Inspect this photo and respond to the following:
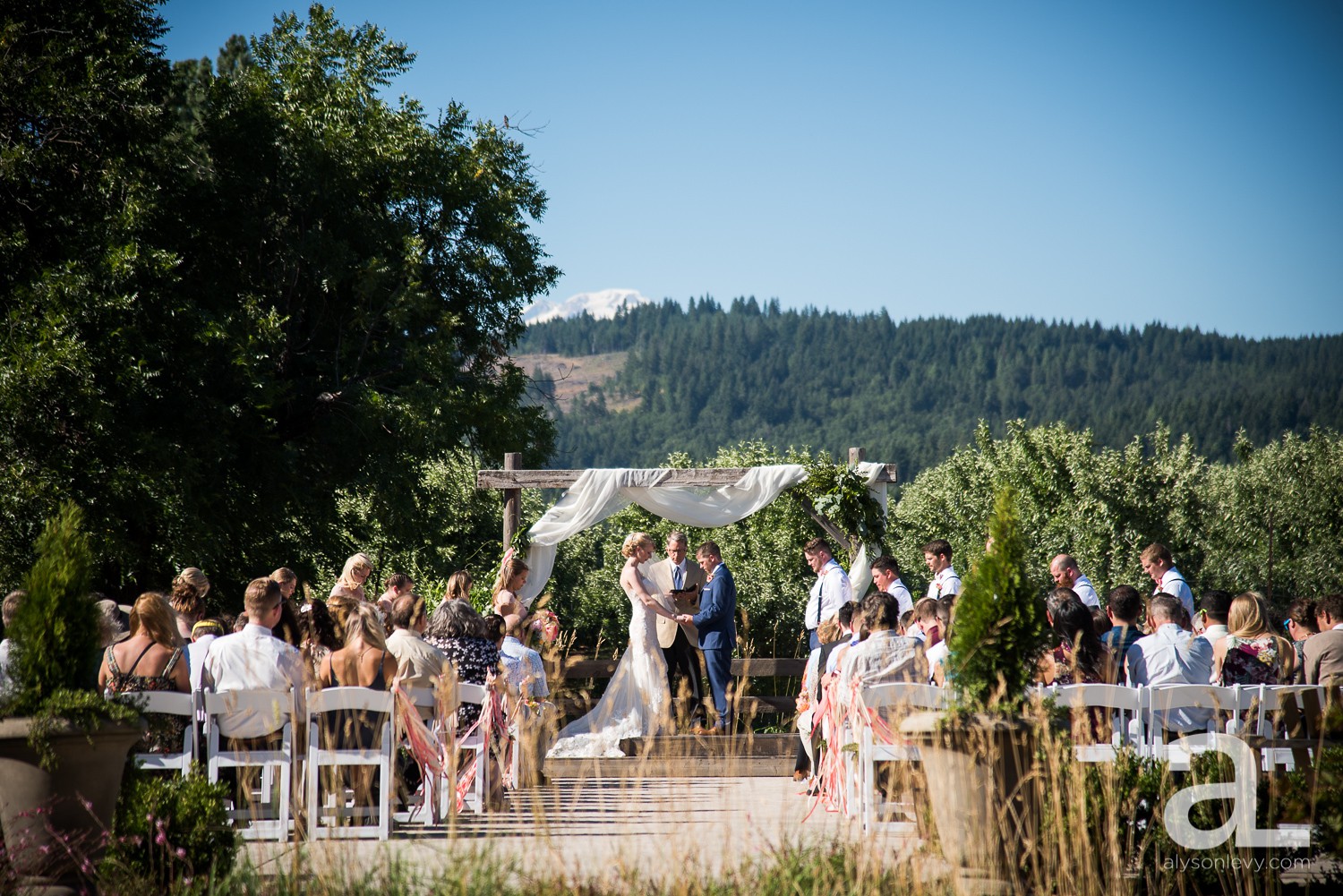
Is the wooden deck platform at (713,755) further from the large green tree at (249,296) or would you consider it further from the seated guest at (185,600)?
the large green tree at (249,296)

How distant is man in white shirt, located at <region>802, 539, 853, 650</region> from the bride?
1391mm

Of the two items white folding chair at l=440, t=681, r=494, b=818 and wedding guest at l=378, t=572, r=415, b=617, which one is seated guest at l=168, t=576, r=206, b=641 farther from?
white folding chair at l=440, t=681, r=494, b=818

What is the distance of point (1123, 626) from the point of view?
22.7 feet

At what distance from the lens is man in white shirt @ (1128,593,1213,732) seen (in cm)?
617

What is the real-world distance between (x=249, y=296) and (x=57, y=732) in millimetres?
12515

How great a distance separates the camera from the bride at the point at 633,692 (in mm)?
10195

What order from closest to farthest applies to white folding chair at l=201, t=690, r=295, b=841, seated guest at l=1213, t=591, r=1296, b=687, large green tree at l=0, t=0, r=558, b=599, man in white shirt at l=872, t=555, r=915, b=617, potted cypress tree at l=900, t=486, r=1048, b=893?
potted cypress tree at l=900, t=486, r=1048, b=893 < white folding chair at l=201, t=690, r=295, b=841 < seated guest at l=1213, t=591, r=1296, b=687 < man in white shirt at l=872, t=555, r=915, b=617 < large green tree at l=0, t=0, r=558, b=599

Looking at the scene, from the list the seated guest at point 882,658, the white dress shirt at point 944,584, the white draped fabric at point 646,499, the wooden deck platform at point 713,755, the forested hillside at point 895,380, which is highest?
the forested hillside at point 895,380

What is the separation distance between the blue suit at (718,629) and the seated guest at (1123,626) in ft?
12.5

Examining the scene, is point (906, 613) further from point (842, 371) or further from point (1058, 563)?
point (842, 371)

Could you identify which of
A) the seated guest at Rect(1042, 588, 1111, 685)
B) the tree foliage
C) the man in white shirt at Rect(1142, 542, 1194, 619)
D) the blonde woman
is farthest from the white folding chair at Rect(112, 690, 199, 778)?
the man in white shirt at Rect(1142, 542, 1194, 619)

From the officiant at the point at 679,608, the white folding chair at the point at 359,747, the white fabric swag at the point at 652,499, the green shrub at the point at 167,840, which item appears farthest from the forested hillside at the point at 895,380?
the green shrub at the point at 167,840

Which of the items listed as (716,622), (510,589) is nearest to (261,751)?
(510,589)

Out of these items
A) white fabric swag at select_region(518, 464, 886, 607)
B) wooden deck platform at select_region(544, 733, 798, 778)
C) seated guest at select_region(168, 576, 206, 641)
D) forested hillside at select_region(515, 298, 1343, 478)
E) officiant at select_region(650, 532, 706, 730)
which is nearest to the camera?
seated guest at select_region(168, 576, 206, 641)
